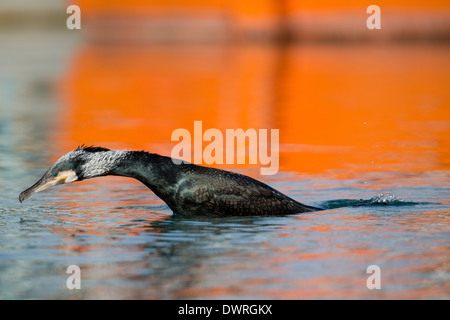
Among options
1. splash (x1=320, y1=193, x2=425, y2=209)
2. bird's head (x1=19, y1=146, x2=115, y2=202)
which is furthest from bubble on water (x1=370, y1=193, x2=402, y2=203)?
bird's head (x1=19, y1=146, x2=115, y2=202)

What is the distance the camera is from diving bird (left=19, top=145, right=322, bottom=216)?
1230 cm

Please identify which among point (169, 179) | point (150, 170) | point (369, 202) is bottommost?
point (369, 202)

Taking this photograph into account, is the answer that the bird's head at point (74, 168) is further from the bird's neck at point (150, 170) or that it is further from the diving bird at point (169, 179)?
the bird's neck at point (150, 170)

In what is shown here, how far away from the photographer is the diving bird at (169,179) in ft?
40.4

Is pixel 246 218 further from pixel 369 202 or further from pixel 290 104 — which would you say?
pixel 290 104

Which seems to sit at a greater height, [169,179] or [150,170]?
[150,170]

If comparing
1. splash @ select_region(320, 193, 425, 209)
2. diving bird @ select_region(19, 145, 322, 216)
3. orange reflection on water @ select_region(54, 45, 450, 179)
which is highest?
orange reflection on water @ select_region(54, 45, 450, 179)

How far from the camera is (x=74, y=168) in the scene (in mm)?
12305

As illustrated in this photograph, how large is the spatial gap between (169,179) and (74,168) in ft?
3.47

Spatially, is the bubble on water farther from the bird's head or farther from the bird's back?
the bird's head

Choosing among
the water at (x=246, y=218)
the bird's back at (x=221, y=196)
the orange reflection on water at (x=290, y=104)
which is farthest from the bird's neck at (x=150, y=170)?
the orange reflection on water at (x=290, y=104)

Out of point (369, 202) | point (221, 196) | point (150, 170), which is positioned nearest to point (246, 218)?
point (221, 196)

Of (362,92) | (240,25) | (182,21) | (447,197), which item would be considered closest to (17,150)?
→ (447,197)

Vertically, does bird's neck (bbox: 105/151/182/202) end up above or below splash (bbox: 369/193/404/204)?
above
